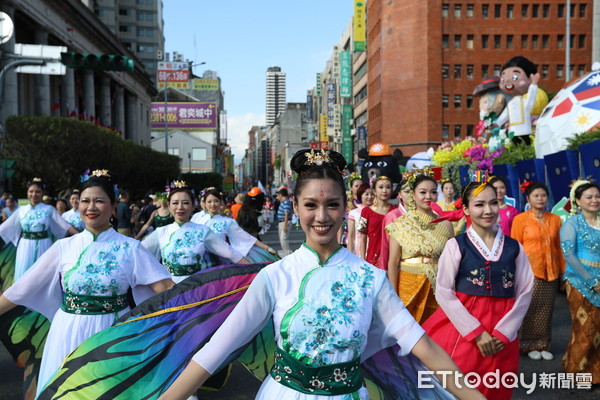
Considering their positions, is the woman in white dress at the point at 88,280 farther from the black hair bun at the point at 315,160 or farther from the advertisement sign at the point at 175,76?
the advertisement sign at the point at 175,76

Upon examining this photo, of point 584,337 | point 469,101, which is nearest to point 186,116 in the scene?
point 469,101

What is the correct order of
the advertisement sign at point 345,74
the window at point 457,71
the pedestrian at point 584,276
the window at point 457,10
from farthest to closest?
the advertisement sign at point 345,74, the window at point 457,71, the window at point 457,10, the pedestrian at point 584,276

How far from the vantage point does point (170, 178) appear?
Answer: 1854 inches

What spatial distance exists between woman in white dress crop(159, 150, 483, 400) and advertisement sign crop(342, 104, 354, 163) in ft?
251

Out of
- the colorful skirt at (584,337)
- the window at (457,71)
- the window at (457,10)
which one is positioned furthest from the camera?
the window at (457,71)

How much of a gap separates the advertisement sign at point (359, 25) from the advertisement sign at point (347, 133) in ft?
35.6

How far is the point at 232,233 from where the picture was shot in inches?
312

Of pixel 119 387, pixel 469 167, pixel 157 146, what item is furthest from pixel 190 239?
pixel 157 146

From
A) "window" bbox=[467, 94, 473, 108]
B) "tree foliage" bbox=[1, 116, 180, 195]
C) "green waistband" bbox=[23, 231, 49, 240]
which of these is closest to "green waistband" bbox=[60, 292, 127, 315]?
"green waistband" bbox=[23, 231, 49, 240]

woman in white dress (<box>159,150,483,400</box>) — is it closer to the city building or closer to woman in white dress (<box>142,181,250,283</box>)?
woman in white dress (<box>142,181,250,283</box>)

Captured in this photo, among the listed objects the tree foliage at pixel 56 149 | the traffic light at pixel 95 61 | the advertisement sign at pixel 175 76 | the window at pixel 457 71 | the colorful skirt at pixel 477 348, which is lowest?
the colorful skirt at pixel 477 348

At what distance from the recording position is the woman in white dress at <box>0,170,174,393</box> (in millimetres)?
4168

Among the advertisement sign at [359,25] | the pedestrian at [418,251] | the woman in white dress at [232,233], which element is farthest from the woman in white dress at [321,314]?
the advertisement sign at [359,25]

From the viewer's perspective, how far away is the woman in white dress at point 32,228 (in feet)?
29.7
